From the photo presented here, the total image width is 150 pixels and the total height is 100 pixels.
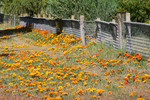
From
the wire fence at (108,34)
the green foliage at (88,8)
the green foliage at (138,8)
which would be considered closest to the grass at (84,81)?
the wire fence at (108,34)

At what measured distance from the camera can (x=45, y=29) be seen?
66.1ft

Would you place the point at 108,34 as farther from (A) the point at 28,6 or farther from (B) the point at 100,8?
Result: (A) the point at 28,6

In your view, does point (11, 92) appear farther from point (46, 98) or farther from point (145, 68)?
point (145, 68)

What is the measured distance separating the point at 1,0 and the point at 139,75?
31.7 metres

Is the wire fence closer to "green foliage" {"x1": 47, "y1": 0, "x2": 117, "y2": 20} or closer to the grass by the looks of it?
the grass

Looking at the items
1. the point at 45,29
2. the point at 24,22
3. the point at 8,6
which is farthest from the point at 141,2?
the point at 8,6

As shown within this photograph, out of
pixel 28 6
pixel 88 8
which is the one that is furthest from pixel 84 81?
pixel 28 6

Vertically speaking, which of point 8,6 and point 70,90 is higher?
point 8,6

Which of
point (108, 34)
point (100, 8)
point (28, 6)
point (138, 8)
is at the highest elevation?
point (28, 6)

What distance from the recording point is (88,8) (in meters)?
16.4

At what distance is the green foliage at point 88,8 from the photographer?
16281mm

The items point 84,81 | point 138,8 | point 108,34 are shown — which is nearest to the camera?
point 84,81

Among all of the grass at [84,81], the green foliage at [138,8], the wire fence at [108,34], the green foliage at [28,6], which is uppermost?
the green foliage at [28,6]

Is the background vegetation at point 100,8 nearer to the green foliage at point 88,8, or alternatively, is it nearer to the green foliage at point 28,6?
the green foliage at point 88,8
